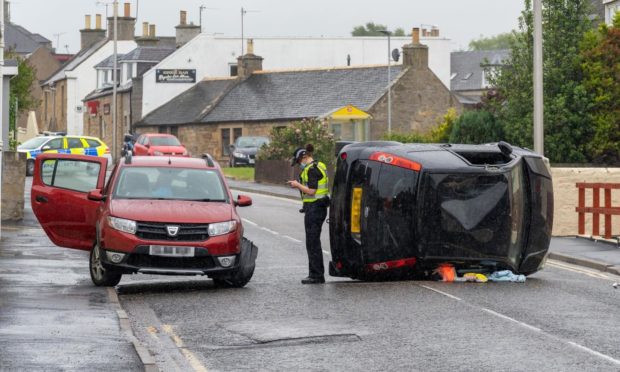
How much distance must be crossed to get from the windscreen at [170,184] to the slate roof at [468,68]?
115 metres

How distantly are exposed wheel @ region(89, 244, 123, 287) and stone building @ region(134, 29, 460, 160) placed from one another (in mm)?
43590

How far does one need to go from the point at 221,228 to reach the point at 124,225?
1254mm

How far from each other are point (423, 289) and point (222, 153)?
200 ft

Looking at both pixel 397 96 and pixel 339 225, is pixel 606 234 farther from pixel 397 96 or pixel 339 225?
pixel 397 96

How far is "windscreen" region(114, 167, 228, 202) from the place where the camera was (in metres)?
18.5

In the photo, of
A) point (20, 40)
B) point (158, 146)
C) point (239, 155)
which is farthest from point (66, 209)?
point (20, 40)

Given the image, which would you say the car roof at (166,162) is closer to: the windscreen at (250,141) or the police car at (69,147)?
the police car at (69,147)

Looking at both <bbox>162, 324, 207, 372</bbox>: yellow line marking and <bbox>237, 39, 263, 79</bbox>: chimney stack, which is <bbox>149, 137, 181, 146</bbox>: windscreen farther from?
<bbox>162, 324, 207, 372</bbox>: yellow line marking

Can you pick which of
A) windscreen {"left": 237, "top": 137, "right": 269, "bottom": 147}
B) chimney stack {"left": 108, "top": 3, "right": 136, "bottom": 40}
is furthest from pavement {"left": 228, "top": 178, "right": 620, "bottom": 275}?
chimney stack {"left": 108, "top": 3, "right": 136, "bottom": 40}

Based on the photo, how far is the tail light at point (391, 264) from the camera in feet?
61.5

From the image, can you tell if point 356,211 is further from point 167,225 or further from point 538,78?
point 538,78

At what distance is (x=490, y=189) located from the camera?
18672 millimetres

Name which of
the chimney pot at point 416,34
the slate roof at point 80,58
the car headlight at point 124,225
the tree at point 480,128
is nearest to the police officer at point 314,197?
the car headlight at point 124,225

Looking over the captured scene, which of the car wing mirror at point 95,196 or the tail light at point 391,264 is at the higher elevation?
the car wing mirror at point 95,196
